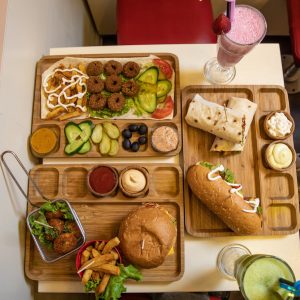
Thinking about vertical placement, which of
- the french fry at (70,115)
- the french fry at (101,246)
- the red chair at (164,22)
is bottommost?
the french fry at (101,246)

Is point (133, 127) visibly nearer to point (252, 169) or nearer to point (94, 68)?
point (94, 68)

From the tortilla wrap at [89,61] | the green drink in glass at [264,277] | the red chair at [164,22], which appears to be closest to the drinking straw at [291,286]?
the green drink in glass at [264,277]

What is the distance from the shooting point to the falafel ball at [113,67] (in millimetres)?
1540

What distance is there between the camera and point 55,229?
1.25 m

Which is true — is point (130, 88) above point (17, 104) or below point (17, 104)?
above

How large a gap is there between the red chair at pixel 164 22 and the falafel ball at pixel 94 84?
1.41ft

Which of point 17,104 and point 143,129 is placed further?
point 143,129

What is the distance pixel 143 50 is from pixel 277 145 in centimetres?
86

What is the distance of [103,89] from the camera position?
60.8 inches

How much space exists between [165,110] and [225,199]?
0.53 meters

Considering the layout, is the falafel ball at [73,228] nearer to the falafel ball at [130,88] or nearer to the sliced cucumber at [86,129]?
the sliced cucumber at [86,129]

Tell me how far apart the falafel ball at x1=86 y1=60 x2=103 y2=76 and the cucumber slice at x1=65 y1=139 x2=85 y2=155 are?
0.37 metres

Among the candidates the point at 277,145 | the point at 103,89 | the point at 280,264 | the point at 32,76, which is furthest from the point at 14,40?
the point at 280,264

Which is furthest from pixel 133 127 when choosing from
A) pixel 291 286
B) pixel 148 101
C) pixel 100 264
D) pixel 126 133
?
pixel 291 286
